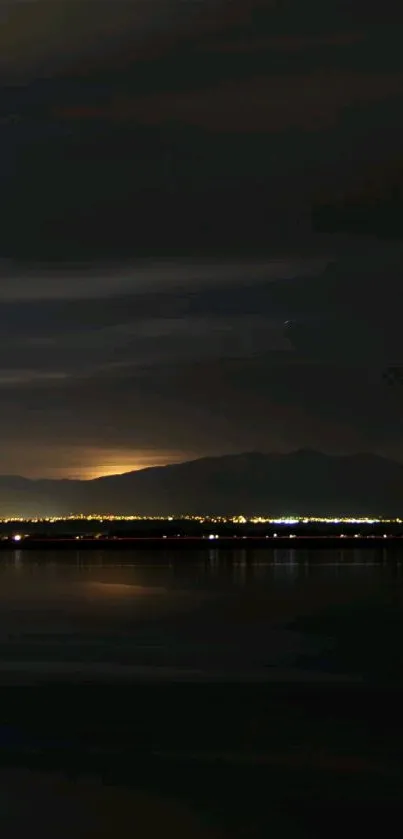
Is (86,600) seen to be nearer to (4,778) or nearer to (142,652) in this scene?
(142,652)

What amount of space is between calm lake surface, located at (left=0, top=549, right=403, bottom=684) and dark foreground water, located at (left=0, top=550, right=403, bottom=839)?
0.14m

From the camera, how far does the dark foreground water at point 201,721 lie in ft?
83.7

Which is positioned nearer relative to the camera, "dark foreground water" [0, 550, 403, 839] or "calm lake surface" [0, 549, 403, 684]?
"dark foreground water" [0, 550, 403, 839]

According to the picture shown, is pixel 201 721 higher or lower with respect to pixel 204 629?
lower

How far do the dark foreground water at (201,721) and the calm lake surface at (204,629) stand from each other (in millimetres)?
145

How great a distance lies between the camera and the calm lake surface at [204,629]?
153 feet

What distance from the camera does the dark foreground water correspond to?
25500 mm

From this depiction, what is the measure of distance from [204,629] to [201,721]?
27110 millimetres

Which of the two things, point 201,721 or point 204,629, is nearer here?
point 201,721

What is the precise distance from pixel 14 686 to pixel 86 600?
1609 inches

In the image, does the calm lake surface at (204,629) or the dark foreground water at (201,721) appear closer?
the dark foreground water at (201,721)

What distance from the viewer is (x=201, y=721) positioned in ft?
115

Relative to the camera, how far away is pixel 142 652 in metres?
52.4

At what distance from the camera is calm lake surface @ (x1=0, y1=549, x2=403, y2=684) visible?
46562mm
